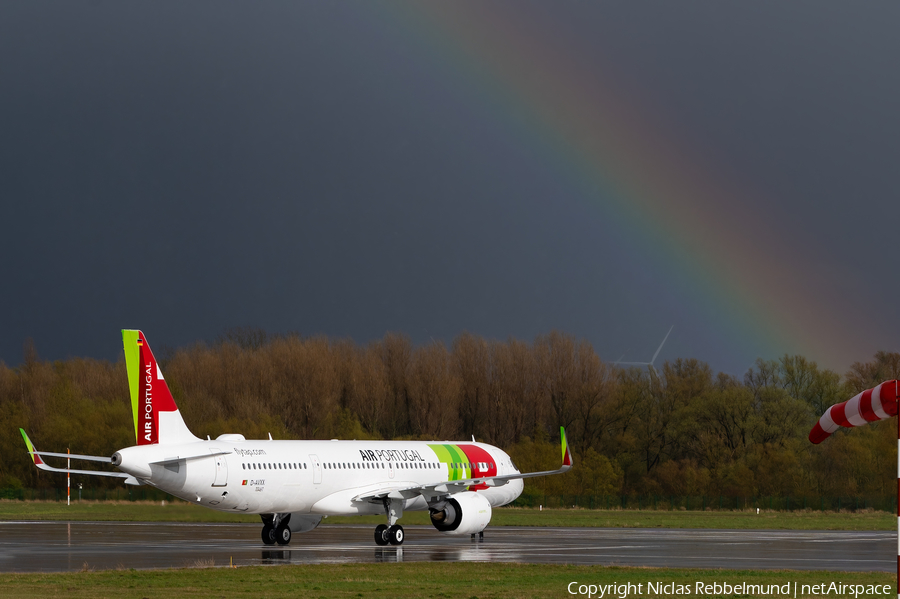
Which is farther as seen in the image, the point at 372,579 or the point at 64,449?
the point at 64,449

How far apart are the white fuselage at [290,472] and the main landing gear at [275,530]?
0.93m

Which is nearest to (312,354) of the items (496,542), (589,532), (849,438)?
(849,438)

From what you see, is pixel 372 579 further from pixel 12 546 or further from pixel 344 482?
pixel 12 546

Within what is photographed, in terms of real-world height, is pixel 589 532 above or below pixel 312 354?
below

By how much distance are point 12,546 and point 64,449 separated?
55.0 meters

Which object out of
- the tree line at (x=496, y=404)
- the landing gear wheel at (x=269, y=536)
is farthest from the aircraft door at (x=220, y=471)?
the tree line at (x=496, y=404)

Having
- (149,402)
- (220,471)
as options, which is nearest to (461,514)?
(220,471)

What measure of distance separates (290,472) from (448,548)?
5269 mm

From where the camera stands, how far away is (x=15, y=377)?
102 meters

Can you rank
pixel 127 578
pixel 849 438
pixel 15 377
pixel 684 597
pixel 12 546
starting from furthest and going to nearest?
pixel 15 377 → pixel 849 438 → pixel 12 546 → pixel 127 578 → pixel 684 597

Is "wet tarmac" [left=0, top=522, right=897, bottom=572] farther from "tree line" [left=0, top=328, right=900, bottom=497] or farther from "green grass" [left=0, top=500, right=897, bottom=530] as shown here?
"tree line" [left=0, top=328, right=900, bottom=497]

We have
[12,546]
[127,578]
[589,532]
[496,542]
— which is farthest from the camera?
[589,532]

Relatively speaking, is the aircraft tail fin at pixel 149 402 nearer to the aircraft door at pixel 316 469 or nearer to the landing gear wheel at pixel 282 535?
the aircraft door at pixel 316 469

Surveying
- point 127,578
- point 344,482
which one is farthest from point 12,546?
point 127,578
